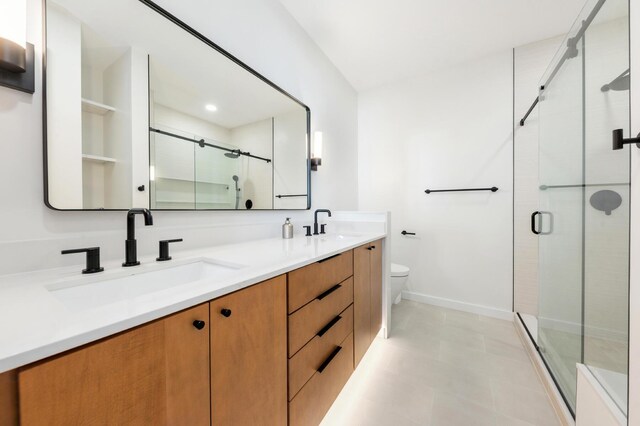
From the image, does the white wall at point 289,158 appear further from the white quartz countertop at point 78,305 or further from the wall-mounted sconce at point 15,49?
the wall-mounted sconce at point 15,49

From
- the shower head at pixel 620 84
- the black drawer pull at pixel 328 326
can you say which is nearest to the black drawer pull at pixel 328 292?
the black drawer pull at pixel 328 326

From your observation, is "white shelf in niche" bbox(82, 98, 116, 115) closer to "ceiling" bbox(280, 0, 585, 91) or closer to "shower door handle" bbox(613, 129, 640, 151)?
"ceiling" bbox(280, 0, 585, 91)

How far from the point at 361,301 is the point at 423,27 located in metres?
2.24

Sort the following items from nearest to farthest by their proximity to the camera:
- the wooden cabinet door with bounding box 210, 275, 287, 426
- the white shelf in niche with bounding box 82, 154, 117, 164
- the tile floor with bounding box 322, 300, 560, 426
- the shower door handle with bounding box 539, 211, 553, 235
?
the wooden cabinet door with bounding box 210, 275, 287, 426
the white shelf in niche with bounding box 82, 154, 117, 164
the tile floor with bounding box 322, 300, 560, 426
the shower door handle with bounding box 539, 211, 553, 235

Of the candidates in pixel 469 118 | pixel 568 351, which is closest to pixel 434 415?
pixel 568 351

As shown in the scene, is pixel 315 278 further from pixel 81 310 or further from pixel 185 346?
pixel 81 310

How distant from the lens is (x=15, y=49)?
0.69 metres

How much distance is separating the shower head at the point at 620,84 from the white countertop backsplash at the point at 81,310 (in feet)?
4.21

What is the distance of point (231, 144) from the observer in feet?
4.60

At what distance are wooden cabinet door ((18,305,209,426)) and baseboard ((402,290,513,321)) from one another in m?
2.55

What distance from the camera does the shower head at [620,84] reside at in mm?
845

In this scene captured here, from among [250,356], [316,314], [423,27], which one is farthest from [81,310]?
[423,27]

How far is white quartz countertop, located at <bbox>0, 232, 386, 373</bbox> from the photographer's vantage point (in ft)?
1.20

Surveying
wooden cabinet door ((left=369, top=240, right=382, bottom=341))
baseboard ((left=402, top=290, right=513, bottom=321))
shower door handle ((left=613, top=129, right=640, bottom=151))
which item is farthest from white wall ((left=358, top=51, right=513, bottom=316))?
shower door handle ((left=613, top=129, right=640, bottom=151))
